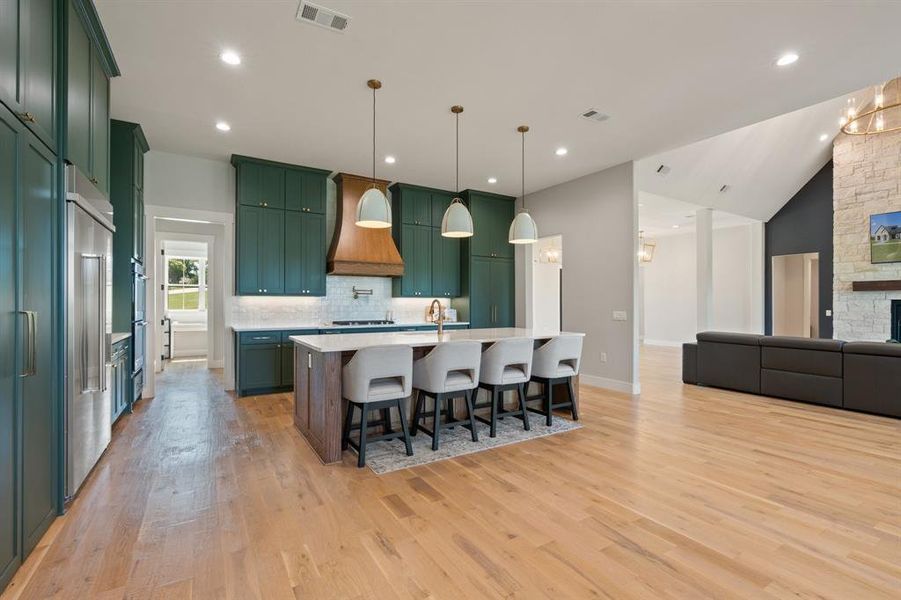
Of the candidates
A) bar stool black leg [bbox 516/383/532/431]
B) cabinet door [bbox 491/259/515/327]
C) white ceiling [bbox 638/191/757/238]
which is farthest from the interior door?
white ceiling [bbox 638/191/757/238]

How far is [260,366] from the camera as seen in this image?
5.33 metres

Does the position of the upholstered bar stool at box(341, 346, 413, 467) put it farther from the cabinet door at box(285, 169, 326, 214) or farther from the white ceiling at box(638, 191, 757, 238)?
the white ceiling at box(638, 191, 757, 238)

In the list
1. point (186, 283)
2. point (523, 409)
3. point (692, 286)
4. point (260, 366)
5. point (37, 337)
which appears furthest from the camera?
point (692, 286)

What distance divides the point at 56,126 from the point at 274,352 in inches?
138

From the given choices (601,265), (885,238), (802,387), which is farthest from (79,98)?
(885,238)

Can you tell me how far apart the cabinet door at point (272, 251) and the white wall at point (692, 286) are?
9014 millimetres

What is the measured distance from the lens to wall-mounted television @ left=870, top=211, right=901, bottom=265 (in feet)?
22.3

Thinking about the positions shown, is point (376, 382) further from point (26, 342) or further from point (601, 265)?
point (601, 265)

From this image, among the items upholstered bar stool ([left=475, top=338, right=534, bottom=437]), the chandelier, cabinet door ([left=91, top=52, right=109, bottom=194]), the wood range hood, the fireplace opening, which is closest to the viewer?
cabinet door ([left=91, top=52, right=109, bottom=194])

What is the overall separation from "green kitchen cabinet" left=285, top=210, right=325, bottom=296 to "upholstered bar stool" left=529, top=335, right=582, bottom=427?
3.37 metres

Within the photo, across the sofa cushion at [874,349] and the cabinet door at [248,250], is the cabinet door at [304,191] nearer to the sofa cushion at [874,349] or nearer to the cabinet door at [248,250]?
the cabinet door at [248,250]

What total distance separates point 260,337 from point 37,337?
3360 mm

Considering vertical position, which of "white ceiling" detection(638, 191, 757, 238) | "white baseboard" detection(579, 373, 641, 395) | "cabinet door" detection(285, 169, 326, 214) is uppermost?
"white ceiling" detection(638, 191, 757, 238)

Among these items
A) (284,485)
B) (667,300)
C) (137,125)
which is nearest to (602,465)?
(284,485)
